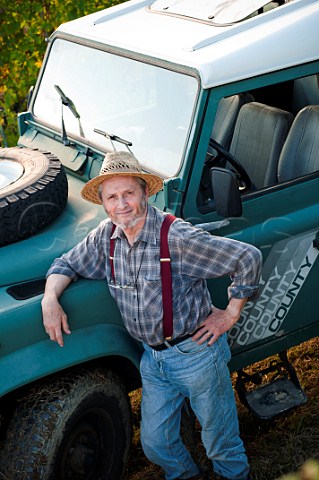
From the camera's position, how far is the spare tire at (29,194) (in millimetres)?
3213

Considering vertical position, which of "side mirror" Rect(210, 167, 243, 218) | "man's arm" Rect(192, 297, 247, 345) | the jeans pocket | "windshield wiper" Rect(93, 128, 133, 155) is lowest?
the jeans pocket

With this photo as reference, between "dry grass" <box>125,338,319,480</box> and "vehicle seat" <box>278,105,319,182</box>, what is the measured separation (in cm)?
124

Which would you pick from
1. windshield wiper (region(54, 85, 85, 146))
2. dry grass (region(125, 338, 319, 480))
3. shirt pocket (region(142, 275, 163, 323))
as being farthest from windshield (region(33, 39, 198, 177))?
dry grass (region(125, 338, 319, 480))

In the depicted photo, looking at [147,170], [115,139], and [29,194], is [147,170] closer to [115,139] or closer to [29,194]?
[115,139]

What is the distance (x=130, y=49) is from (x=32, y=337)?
156 centimetres

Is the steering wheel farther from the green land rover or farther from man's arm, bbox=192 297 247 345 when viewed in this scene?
man's arm, bbox=192 297 247 345

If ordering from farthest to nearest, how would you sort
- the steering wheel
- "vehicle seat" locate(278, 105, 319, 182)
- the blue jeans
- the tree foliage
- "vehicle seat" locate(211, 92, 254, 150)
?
the tree foliage
"vehicle seat" locate(211, 92, 254, 150)
"vehicle seat" locate(278, 105, 319, 182)
the steering wheel
the blue jeans

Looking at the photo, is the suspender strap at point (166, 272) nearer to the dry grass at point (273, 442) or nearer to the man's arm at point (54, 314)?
the man's arm at point (54, 314)

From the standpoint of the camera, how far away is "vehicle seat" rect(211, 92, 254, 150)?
4309 mm

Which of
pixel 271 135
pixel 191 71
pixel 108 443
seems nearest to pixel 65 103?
pixel 191 71

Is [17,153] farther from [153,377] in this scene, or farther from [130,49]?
[153,377]

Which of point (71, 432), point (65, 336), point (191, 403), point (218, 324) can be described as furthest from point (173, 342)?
point (71, 432)

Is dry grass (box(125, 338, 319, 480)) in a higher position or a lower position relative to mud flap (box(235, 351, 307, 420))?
lower

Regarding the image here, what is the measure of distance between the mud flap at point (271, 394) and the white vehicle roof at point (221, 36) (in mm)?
1478
